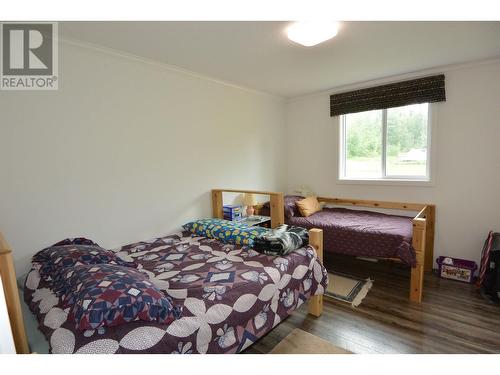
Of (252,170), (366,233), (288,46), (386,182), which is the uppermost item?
(288,46)

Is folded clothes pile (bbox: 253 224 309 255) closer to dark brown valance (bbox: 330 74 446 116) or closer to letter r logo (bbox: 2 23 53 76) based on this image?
letter r logo (bbox: 2 23 53 76)

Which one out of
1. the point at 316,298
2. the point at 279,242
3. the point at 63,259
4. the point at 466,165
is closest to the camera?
the point at 63,259

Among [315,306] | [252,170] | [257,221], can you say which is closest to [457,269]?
[315,306]

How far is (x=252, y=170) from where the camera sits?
372cm

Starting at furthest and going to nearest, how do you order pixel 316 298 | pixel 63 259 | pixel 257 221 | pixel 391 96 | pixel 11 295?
pixel 391 96 → pixel 257 221 → pixel 316 298 → pixel 63 259 → pixel 11 295

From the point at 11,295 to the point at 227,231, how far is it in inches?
60.6

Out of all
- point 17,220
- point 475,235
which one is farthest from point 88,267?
point 475,235

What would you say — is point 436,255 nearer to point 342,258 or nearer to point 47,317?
point 342,258

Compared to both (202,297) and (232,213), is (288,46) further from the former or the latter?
(202,297)

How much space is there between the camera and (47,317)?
124 centimetres

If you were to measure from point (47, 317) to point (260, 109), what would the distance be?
3.27 metres

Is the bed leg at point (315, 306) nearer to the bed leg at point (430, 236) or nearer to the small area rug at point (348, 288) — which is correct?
the small area rug at point (348, 288)

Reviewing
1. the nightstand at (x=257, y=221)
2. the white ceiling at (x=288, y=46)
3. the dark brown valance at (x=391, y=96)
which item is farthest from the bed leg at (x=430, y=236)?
the nightstand at (x=257, y=221)
